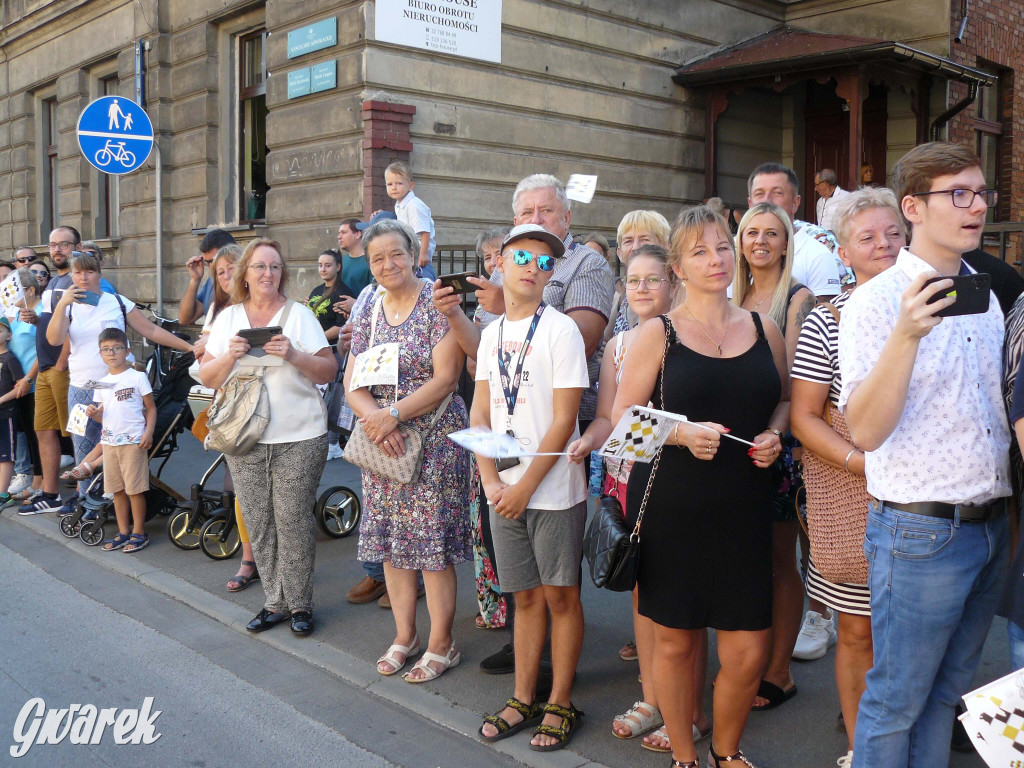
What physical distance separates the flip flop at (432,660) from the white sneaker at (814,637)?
1660 millimetres

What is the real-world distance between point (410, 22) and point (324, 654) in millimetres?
8520

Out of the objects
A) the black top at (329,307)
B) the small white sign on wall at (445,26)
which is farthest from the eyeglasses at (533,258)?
the small white sign on wall at (445,26)

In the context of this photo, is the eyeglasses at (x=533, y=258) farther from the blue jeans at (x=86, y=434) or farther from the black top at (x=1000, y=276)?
the blue jeans at (x=86, y=434)

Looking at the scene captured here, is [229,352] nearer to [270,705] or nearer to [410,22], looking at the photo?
[270,705]

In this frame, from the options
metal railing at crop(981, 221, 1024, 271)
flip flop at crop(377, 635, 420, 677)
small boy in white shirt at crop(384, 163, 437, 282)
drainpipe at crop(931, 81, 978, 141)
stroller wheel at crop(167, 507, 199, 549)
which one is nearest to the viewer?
flip flop at crop(377, 635, 420, 677)

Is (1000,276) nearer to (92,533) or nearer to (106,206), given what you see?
(92,533)

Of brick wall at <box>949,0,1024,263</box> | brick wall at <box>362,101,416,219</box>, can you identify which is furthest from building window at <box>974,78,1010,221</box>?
brick wall at <box>362,101,416,219</box>

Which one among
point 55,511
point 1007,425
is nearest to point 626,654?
point 1007,425

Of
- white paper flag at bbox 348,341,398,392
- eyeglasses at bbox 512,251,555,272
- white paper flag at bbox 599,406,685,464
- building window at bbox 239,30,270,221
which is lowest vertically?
white paper flag at bbox 599,406,685,464

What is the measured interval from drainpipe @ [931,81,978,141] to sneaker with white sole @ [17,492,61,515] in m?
12.3

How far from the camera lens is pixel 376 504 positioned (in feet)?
15.2

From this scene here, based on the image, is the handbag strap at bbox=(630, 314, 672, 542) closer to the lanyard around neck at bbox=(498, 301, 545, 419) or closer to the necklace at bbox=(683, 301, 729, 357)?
the necklace at bbox=(683, 301, 729, 357)

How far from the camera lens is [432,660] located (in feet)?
14.7

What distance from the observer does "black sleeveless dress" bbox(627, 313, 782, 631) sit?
3.26 meters
